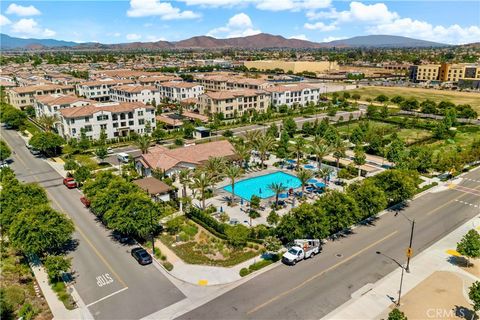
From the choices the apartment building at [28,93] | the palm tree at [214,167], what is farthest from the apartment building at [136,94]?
the palm tree at [214,167]

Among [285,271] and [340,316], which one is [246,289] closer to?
[285,271]

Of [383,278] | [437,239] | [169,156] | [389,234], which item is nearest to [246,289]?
[383,278]

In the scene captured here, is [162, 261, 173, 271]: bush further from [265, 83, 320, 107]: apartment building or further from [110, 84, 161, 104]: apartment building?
[265, 83, 320, 107]: apartment building

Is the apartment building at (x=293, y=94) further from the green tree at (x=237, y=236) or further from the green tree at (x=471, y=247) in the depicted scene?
the green tree at (x=471, y=247)

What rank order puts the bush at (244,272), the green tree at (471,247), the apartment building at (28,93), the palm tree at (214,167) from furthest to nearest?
the apartment building at (28,93), the palm tree at (214,167), the green tree at (471,247), the bush at (244,272)

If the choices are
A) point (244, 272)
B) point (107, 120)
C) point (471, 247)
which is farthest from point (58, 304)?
point (107, 120)

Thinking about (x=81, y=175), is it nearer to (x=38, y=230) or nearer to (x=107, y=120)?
(x=38, y=230)
